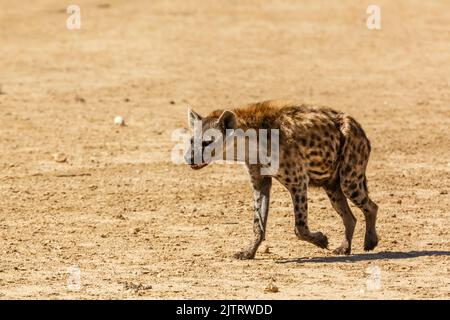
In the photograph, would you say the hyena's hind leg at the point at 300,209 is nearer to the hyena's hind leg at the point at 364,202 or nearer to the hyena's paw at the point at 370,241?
the hyena's hind leg at the point at 364,202

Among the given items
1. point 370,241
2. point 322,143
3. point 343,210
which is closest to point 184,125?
point 343,210

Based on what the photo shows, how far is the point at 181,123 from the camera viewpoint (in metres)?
17.2

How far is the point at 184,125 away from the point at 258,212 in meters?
6.31

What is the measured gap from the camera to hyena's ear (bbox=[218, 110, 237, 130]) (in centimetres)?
1053

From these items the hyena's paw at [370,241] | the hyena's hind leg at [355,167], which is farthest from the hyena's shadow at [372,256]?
the hyena's hind leg at [355,167]

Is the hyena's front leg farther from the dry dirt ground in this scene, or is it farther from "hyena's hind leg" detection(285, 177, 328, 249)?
"hyena's hind leg" detection(285, 177, 328, 249)

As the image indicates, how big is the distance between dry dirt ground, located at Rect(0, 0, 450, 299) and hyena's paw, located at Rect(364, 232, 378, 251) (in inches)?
4.8

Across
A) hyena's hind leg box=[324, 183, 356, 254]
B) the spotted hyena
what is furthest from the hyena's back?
hyena's hind leg box=[324, 183, 356, 254]

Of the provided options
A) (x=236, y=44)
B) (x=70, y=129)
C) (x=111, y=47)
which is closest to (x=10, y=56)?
(x=111, y=47)

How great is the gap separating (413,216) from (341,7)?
12562 mm

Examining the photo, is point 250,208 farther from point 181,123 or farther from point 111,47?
point 111,47

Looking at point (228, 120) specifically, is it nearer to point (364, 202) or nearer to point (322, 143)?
point (322, 143)

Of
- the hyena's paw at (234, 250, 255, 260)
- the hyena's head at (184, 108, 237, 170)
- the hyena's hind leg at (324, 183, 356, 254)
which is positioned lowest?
the hyena's paw at (234, 250, 255, 260)

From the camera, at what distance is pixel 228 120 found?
10570 millimetres
